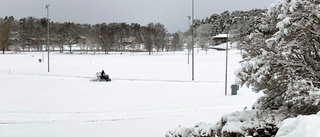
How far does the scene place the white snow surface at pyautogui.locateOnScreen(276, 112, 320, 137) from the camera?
453 centimetres

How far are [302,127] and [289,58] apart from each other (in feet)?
15.6

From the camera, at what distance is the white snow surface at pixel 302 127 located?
4.53 metres

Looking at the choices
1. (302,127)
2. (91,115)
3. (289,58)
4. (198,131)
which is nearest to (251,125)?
(198,131)

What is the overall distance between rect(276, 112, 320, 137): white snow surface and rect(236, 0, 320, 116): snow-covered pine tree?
3.43 meters

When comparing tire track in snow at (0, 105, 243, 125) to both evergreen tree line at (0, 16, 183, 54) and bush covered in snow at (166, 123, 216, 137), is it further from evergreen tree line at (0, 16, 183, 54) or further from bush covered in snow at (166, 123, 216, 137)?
evergreen tree line at (0, 16, 183, 54)

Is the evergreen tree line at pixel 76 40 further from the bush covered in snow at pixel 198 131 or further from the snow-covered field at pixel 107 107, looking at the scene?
the bush covered in snow at pixel 198 131

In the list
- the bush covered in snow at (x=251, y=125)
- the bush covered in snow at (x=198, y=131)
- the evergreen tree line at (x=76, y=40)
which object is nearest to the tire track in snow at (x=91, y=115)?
the bush covered in snow at (x=198, y=131)

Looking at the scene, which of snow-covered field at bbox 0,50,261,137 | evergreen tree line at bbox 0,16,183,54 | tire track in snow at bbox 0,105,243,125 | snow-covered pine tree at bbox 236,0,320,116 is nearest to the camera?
snow-covered pine tree at bbox 236,0,320,116

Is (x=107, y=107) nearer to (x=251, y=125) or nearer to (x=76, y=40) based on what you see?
(x=251, y=125)

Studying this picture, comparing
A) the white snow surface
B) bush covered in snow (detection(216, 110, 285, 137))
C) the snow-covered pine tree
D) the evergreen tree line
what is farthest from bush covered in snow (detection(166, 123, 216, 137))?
the evergreen tree line

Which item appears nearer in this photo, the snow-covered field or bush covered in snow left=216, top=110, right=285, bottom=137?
bush covered in snow left=216, top=110, right=285, bottom=137

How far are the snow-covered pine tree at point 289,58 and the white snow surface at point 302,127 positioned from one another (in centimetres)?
343

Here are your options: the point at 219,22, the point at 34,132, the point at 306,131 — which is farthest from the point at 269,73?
the point at 219,22

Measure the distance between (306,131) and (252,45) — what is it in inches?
200
